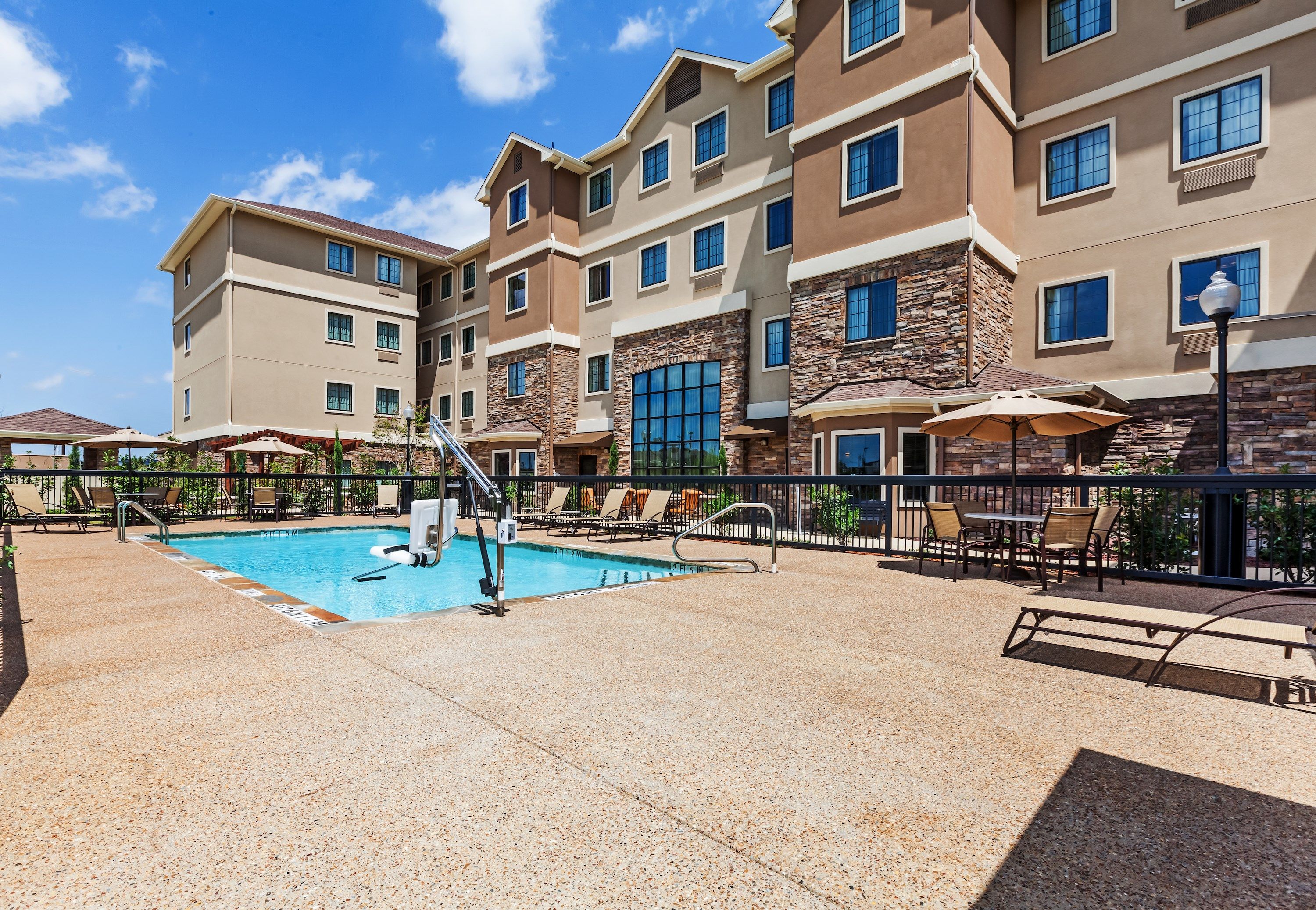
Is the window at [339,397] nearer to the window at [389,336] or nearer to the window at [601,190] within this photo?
the window at [389,336]

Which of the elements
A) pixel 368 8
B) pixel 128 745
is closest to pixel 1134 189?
pixel 368 8

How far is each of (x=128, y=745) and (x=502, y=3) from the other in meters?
13.1

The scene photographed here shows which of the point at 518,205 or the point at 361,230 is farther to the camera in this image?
the point at 361,230

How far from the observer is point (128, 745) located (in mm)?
2842

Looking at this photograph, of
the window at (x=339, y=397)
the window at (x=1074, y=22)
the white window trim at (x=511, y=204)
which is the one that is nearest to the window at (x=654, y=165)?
the white window trim at (x=511, y=204)

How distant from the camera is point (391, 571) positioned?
10539mm

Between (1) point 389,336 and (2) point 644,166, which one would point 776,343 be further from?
(1) point 389,336

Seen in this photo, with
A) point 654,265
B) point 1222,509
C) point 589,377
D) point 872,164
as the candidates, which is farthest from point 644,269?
point 1222,509

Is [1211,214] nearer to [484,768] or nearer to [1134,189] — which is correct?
[1134,189]

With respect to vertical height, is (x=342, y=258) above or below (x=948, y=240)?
above

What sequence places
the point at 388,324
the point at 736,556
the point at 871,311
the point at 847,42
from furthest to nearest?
the point at 388,324, the point at 847,42, the point at 871,311, the point at 736,556

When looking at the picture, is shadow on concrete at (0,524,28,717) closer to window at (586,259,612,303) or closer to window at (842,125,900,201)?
window at (842,125,900,201)

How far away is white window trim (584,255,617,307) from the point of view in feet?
75.2

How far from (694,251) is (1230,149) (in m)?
12.8
